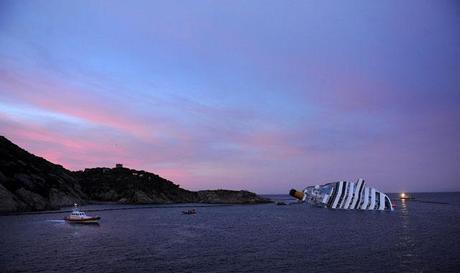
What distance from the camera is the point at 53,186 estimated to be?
130 m

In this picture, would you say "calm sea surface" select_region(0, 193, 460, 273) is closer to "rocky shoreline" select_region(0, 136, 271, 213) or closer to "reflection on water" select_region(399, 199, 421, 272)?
"reflection on water" select_region(399, 199, 421, 272)

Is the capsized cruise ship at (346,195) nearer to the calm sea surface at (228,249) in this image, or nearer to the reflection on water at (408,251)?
the calm sea surface at (228,249)

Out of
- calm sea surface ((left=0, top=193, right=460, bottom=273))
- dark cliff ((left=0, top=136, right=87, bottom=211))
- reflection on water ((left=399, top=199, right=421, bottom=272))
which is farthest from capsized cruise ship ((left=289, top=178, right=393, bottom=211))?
dark cliff ((left=0, top=136, right=87, bottom=211))

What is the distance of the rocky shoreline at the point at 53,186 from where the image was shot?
108 m

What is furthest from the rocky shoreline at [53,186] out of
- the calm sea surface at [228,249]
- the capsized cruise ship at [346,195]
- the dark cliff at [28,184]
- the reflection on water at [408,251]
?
the reflection on water at [408,251]

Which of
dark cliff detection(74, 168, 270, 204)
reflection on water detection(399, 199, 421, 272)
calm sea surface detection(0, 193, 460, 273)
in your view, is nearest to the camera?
calm sea surface detection(0, 193, 460, 273)

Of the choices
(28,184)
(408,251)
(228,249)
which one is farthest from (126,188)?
(408,251)

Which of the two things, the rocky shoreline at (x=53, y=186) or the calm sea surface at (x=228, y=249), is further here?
the rocky shoreline at (x=53, y=186)

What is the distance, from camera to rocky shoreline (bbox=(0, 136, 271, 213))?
10819cm

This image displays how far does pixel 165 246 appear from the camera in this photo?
5169 cm

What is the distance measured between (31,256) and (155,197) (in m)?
142

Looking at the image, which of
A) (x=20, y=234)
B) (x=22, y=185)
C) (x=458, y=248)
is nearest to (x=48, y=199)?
(x=22, y=185)

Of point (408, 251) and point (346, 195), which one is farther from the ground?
point (346, 195)

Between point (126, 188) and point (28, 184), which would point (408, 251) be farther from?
point (126, 188)
